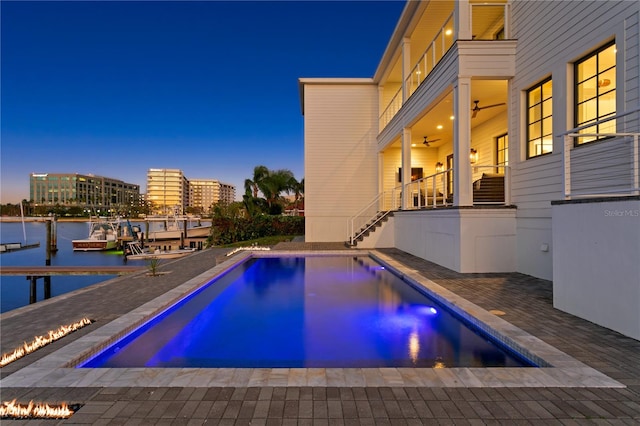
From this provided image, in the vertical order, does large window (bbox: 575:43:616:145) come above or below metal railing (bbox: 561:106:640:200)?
above

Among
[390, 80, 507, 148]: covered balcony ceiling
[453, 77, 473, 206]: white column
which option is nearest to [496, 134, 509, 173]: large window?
[390, 80, 507, 148]: covered balcony ceiling

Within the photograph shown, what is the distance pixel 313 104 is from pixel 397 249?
8.21m

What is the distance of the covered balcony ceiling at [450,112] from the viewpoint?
7.96m

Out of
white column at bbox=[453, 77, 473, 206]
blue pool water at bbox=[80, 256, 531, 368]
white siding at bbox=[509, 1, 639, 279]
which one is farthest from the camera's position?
white column at bbox=[453, 77, 473, 206]

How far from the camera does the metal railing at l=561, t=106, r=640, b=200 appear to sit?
4.41 metres

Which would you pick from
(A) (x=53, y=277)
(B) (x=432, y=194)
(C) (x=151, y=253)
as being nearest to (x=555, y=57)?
(B) (x=432, y=194)

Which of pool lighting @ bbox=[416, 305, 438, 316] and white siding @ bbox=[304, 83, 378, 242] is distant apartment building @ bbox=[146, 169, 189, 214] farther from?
pool lighting @ bbox=[416, 305, 438, 316]

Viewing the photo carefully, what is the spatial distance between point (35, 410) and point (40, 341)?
1.66 meters

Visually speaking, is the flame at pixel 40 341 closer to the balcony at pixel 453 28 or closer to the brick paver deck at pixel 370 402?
the brick paver deck at pixel 370 402

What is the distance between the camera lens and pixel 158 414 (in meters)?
2.17

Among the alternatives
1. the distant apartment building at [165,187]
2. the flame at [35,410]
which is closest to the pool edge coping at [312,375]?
the flame at [35,410]

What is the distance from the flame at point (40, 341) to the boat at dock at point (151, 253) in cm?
1636

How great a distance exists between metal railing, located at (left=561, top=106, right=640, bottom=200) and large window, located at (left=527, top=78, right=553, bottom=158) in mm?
897

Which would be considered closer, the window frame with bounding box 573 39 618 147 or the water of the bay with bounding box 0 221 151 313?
the window frame with bounding box 573 39 618 147
